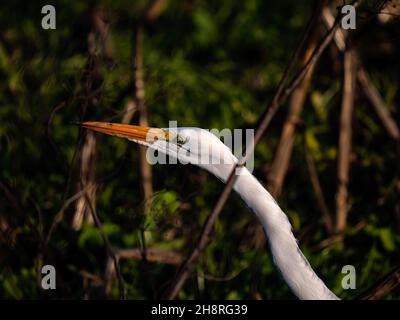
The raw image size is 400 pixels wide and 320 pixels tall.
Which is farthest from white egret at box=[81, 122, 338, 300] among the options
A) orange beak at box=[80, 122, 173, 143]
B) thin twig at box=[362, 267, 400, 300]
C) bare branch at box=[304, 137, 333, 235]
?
bare branch at box=[304, 137, 333, 235]

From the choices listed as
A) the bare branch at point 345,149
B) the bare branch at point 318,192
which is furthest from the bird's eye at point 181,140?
the bare branch at point 318,192

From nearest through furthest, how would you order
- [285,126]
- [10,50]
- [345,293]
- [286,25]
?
[345,293], [285,126], [10,50], [286,25]

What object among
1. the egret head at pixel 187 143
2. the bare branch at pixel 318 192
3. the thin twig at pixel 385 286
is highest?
the egret head at pixel 187 143

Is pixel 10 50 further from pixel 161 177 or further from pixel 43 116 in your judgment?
pixel 161 177

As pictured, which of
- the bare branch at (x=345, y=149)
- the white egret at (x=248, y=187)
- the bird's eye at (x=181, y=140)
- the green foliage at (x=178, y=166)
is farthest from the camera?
the bare branch at (x=345, y=149)

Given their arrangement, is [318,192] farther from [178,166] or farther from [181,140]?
[181,140]

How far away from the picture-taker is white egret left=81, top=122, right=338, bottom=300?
1.99 m

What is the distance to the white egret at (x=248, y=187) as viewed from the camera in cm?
199

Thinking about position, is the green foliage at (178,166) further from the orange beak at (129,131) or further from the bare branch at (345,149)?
the orange beak at (129,131)

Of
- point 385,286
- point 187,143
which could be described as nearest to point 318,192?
point 385,286

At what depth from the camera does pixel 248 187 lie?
1.98m

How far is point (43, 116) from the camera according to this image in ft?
11.6
